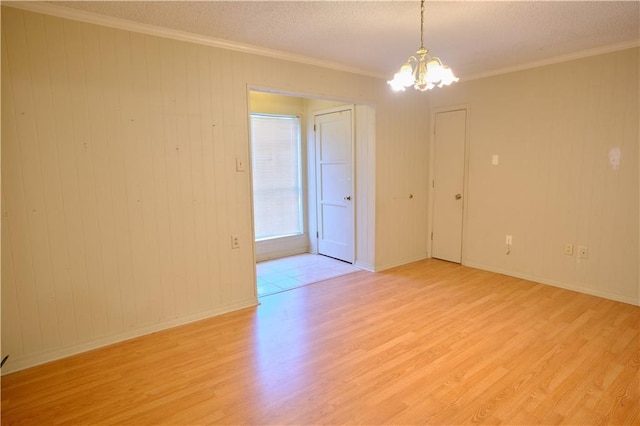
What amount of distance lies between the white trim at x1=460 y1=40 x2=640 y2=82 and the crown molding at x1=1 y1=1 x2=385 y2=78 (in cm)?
170

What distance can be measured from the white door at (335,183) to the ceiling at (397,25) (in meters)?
1.23

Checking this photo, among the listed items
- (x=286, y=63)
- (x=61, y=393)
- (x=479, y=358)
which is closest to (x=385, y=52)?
(x=286, y=63)

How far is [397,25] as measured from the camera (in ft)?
9.18

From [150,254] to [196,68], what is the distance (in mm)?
1565

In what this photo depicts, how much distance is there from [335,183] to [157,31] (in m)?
2.84

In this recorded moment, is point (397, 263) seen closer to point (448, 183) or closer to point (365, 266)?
point (365, 266)

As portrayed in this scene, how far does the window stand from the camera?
202 inches

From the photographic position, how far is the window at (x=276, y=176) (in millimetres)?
5121

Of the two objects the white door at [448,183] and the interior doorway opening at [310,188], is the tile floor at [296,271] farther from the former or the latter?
the white door at [448,183]

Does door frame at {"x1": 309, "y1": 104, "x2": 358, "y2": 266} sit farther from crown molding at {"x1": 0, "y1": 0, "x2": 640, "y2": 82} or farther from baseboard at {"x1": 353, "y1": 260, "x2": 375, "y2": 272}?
crown molding at {"x1": 0, "y1": 0, "x2": 640, "y2": 82}

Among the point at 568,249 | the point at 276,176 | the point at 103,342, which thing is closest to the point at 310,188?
the point at 276,176

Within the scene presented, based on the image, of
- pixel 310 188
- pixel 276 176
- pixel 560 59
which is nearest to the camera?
pixel 560 59

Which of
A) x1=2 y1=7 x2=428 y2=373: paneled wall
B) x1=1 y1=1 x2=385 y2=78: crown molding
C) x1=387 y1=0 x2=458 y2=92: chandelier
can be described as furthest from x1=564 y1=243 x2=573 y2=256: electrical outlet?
x1=2 y1=7 x2=428 y2=373: paneled wall

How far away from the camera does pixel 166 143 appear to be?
2994 millimetres
